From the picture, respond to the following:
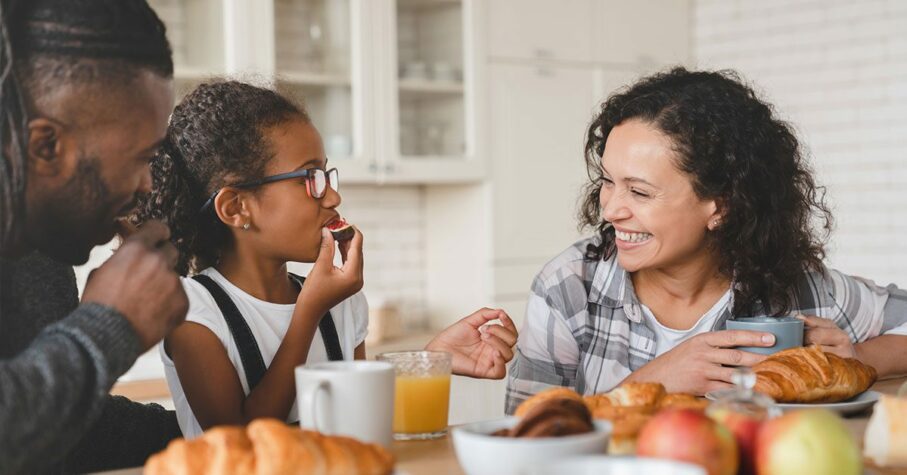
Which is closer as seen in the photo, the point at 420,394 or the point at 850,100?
the point at 420,394

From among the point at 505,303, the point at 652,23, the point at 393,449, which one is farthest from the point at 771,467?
the point at 652,23

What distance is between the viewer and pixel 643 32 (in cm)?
478

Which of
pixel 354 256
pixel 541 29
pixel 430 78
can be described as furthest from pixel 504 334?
pixel 541 29

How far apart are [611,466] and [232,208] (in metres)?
1.02

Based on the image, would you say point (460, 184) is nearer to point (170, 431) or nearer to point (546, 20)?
point (546, 20)

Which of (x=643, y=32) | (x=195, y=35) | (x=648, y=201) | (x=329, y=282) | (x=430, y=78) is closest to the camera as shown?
(x=329, y=282)

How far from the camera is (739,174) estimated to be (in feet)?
7.23

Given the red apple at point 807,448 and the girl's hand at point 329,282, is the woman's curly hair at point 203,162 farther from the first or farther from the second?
the red apple at point 807,448

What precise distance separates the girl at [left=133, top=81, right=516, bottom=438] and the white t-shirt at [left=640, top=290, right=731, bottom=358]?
19.7 inches

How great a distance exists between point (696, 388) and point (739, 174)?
617 mm

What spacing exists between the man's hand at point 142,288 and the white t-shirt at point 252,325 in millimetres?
252

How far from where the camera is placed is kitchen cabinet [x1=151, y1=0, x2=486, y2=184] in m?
3.69

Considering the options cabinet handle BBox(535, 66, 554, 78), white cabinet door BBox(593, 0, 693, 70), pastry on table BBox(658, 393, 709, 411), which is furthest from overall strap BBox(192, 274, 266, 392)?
white cabinet door BBox(593, 0, 693, 70)

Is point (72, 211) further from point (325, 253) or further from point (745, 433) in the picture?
point (745, 433)
